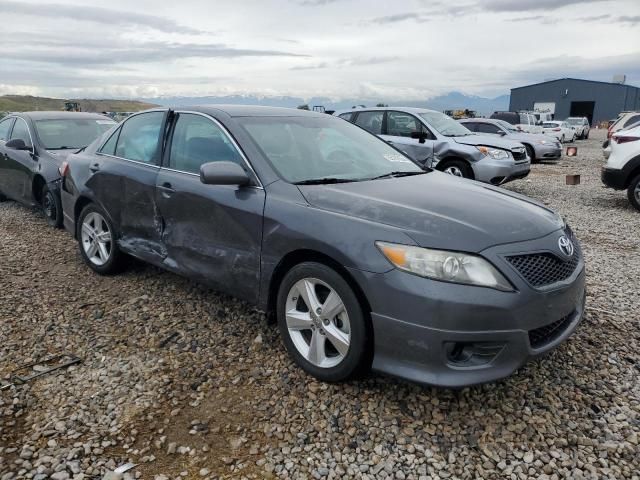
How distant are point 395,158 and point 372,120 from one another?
260 inches

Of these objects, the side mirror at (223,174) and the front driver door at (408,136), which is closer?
the side mirror at (223,174)

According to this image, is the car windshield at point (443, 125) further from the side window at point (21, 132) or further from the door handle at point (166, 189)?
the door handle at point (166, 189)

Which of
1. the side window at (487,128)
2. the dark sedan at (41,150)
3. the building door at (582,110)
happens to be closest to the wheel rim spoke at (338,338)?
the dark sedan at (41,150)

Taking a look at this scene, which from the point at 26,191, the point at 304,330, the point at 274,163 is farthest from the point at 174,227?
the point at 26,191

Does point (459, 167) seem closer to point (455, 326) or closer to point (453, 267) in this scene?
point (453, 267)

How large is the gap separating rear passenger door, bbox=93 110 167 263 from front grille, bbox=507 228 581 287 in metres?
2.58

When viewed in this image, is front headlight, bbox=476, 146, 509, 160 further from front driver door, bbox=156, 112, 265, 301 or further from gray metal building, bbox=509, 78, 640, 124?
gray metal building, bbox=509, 78, 640, 124

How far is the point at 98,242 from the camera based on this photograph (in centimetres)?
472

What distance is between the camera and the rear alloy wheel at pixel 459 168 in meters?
9.51

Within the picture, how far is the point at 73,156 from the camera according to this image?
5.11 meters

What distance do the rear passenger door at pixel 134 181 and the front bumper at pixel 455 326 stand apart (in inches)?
82.0

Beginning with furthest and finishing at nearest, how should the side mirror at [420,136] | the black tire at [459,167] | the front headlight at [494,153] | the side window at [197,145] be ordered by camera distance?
the front headlight at [494,153] < the black tire at [459,167] < the side mirror at [420,136] < the side window at [197,145]

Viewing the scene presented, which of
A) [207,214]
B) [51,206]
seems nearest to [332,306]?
[207,214]

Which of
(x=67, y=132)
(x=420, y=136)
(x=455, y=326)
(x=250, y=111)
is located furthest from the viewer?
(x=420, y=136)
